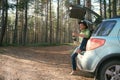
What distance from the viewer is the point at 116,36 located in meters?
7.30

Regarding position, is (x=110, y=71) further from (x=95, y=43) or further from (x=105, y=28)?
(x=105, y=28)

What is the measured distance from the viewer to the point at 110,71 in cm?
719

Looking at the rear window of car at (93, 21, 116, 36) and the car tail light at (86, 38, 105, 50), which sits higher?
the rear window of car at (93, 21, 116, 36)

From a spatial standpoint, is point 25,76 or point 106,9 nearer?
point 25,76

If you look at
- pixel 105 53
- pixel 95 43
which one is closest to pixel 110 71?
pixel 105 53

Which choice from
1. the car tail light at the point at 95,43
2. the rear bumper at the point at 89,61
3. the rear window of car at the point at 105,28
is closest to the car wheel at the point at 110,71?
the rear bumper at the point at 89,61

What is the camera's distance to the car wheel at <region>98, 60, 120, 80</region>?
709 centimetres

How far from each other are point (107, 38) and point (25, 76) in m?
3.08

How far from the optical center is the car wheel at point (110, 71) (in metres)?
7.09

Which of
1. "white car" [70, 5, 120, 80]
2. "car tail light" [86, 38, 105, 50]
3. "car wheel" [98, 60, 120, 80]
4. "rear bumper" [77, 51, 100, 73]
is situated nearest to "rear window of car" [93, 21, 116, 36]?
"white car" [70, 5, 120, 80]

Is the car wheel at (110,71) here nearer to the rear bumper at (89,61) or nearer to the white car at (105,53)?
the white car at (105,53)

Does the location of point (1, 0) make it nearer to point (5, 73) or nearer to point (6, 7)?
point (6, 7)

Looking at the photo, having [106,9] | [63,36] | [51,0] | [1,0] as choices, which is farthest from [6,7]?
[63,36]

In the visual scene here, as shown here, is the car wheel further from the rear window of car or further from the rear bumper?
the rear window of car
